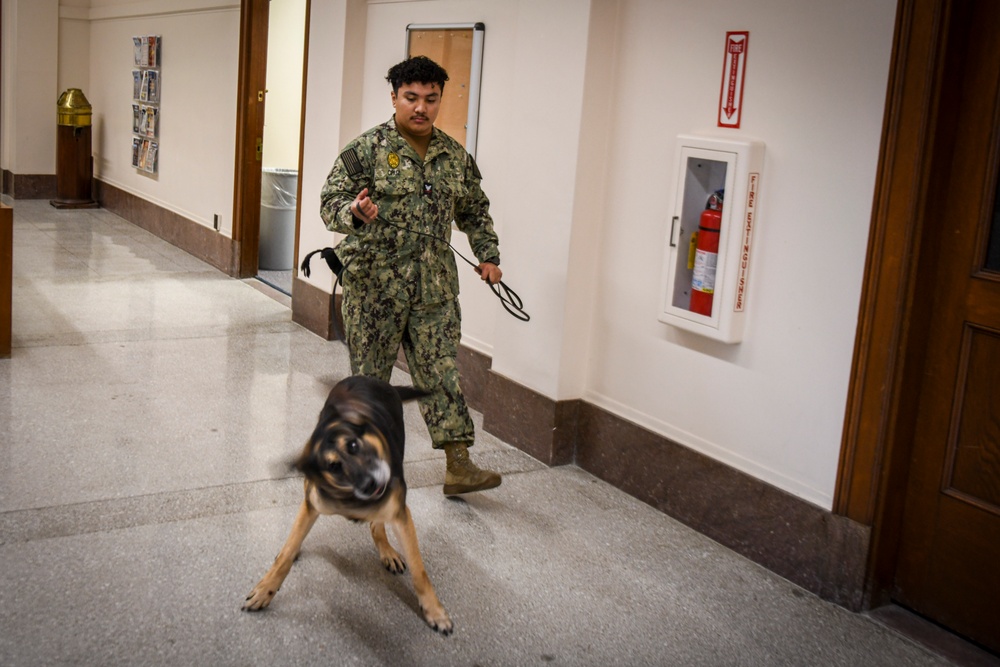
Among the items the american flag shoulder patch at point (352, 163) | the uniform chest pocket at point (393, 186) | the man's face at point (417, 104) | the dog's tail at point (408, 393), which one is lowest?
the dog's tail at point (408, 393)

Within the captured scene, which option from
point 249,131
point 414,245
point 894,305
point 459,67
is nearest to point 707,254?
point 894,305

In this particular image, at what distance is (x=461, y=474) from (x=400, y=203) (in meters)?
1.11

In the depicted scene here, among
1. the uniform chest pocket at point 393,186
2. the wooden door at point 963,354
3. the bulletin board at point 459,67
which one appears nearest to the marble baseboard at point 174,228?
the bulletin board at point 459,67

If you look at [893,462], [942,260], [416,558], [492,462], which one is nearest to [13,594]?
[416,558]

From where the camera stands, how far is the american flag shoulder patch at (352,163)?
388 centimetres

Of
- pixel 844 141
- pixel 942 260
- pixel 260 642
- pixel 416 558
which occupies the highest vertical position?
pixel 844 141

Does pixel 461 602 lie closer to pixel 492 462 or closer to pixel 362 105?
pixel 492 462

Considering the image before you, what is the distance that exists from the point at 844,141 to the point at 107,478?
306 cm

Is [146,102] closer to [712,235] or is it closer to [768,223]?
[712,235]

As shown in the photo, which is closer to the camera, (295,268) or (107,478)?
(107,478)

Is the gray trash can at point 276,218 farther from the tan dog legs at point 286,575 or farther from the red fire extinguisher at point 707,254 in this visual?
the tan dog legs at point 286,575

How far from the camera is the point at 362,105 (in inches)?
257

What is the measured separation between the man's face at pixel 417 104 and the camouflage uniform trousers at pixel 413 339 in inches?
23.2

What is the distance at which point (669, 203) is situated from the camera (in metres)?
4.12
